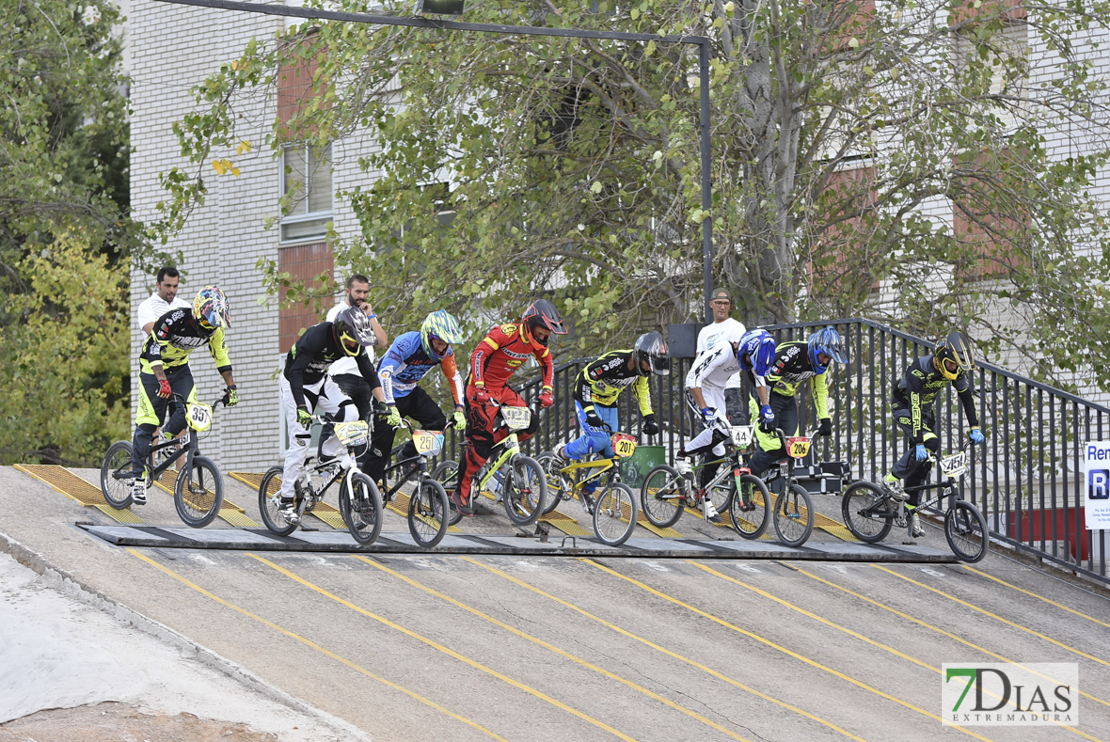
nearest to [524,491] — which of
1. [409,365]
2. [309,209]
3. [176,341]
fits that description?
[409,365]

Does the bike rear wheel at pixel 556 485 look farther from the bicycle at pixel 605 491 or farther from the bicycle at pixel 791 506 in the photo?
the bicycle at pixel 791 506

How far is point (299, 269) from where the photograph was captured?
24.8 metres

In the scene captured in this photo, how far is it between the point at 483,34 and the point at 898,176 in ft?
15.9

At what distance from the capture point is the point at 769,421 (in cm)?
1429

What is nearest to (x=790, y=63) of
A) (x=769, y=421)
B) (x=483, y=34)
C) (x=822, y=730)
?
(x=483, y=34)

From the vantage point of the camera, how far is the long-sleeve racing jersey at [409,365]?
13.0 metres

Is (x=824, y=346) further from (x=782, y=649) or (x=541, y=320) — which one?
Answer: (x=782, y=649)

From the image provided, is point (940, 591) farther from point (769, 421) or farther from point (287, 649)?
point (287, 649)

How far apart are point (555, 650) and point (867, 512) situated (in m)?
5.45

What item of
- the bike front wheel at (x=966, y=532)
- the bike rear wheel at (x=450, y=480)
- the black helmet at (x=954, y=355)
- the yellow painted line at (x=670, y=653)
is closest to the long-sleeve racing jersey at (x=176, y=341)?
the bike rear wheel at (x=450, y=480)

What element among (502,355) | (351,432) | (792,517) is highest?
(502,355)

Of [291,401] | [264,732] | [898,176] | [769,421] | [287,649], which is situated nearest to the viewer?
[264,732]

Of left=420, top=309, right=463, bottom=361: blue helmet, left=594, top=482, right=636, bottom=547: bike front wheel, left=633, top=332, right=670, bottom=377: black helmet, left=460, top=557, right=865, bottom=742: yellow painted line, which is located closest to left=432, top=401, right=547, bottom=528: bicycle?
left=594, top=482, right=636, bottom=547: bike front wheel

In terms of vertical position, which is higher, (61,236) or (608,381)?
(61,236)
